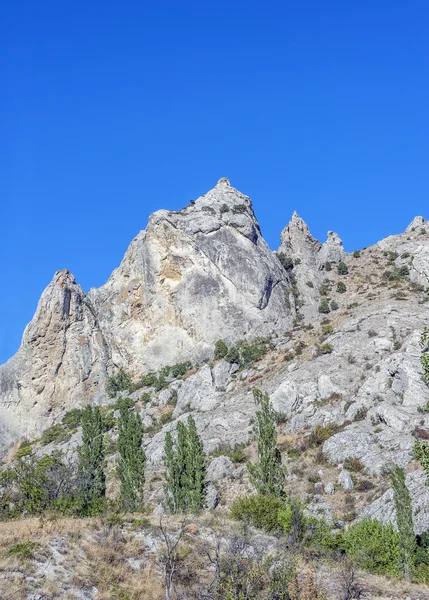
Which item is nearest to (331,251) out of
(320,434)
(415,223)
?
(415,223)

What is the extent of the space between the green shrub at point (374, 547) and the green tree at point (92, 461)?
16902 mm

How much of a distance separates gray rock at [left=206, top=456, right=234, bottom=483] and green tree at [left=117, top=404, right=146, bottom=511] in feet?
18.4

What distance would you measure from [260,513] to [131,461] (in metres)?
22.1

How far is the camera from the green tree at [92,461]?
40834mm

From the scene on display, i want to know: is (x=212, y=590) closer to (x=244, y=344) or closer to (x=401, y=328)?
(x=401, y=328)

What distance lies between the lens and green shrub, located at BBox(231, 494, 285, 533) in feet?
88.3

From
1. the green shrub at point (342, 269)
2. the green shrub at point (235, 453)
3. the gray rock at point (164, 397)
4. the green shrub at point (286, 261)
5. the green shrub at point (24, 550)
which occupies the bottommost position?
the green shrub at point (24, 550)

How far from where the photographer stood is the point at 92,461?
47.7m

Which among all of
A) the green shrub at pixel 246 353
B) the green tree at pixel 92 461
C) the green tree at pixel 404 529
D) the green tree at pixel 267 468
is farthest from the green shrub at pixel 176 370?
the green tree at pixel 404 529

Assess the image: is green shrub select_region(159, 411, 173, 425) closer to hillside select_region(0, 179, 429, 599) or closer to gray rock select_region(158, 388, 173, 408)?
hillside select_region(0, 179, 429, 599)

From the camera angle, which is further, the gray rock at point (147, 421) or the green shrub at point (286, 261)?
the green shrub at point (286, 261)

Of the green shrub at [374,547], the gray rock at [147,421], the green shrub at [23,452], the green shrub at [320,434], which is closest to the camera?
the green shrub at [374,547]

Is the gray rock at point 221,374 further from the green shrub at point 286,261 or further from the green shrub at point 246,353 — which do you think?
the green shrub at point 286,261

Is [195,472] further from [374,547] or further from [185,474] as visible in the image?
[374,547]
